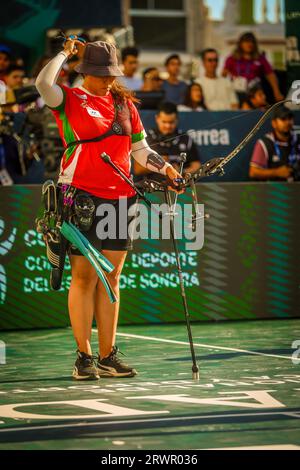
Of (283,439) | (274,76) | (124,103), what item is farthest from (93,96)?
(274,76)

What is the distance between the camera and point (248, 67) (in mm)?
17250

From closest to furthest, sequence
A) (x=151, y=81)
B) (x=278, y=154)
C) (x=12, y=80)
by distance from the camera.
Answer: (x=278, y=154) → (x=12, y=80) → (x=151, y=81)

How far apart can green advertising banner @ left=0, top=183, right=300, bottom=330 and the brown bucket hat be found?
3.38 m

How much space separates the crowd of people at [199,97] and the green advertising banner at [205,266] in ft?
4.70

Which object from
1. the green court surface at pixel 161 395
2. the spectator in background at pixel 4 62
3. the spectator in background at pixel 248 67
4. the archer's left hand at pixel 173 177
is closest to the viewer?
the green court surface at pixel 161 395

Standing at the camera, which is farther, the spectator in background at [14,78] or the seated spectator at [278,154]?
the spectator in background at [14,78]

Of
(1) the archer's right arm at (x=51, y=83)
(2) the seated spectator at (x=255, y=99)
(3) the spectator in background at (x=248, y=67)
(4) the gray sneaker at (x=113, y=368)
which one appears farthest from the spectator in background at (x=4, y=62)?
(4) the gray sneaker at (x=113, y=368)

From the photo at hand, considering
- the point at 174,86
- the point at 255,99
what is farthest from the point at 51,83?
the point at 174,86

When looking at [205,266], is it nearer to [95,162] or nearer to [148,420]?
[95,162]

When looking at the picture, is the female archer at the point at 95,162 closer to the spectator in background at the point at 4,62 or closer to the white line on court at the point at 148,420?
the white line on court at the point at 148,420

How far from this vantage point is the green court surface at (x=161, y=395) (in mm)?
6918

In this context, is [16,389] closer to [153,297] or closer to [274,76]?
[153,297]

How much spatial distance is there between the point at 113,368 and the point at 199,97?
24.6ft

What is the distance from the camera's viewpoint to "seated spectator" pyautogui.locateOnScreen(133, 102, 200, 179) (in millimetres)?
14109
